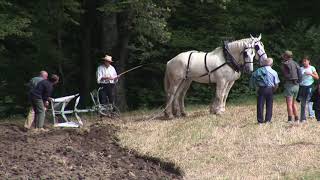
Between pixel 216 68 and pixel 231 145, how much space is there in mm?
4007

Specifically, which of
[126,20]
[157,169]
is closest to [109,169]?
[157,169]

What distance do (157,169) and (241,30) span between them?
51.4ft

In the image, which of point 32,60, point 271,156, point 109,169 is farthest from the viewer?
point 32,60

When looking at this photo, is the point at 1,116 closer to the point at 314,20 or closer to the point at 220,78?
the point at 220,78

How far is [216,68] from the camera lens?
52.7 feet

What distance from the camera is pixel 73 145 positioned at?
12289mm

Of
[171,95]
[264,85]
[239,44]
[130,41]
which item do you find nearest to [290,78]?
[264,85]

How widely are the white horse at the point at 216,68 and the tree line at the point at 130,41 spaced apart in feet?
17.5

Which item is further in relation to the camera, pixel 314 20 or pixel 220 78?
pixel 314 20

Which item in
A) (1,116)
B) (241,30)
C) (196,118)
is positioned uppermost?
(241,30)

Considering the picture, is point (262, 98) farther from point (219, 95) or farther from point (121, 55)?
point (121, 55)

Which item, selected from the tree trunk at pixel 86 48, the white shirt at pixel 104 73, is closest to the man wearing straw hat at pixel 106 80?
the white shirt at pixel 104 73

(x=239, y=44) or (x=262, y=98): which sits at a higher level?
(x=239, y=44)

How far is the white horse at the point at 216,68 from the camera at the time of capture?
1584 centimetres
